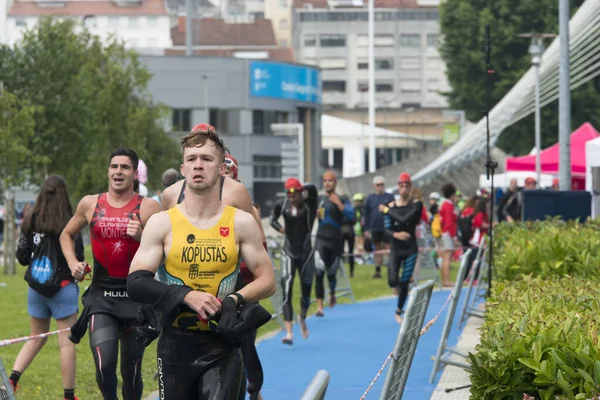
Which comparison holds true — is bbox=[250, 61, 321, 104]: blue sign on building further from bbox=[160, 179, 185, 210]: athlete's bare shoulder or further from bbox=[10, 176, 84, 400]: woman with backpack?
bbox=[160, 179, 185, 210]: athlete's bare shoulder

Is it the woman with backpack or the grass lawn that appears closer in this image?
the woman with backpack

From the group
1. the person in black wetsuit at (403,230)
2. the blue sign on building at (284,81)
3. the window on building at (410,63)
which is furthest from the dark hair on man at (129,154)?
the window on building at (410,63)

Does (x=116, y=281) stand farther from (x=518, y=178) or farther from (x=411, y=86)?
(x=411, y=86)

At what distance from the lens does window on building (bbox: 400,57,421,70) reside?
153 meters

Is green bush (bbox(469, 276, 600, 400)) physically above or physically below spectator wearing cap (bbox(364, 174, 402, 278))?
above

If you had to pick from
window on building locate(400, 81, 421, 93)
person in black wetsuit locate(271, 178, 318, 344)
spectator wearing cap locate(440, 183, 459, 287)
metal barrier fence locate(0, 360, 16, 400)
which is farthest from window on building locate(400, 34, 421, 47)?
metal barrier fence locate(0, 360, 16, 400)

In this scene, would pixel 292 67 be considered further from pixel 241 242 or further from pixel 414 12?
pixel 241 242

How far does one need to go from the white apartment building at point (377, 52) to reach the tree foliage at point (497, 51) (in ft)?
304

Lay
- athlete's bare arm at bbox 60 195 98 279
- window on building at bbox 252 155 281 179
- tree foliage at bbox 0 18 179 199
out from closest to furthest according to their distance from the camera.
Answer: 1. athlete's bare arm at bbox 60 195 98 279
2. tree foliage at bbox 0 18 179 199
3. window on building at bbox 252 155 281 179

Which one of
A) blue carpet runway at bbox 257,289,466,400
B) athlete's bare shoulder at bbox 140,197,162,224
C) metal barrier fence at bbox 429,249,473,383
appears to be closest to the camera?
athlete's bare shoulder at bbox 140,197,162,224

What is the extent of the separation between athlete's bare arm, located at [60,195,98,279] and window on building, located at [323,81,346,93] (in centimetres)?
14507

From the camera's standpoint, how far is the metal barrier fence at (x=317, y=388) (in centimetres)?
355

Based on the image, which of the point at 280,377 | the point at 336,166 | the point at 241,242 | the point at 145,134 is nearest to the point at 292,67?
the point at 145,134

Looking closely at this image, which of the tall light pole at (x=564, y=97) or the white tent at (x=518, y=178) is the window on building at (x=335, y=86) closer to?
the white tent at (x=518, y=178)
